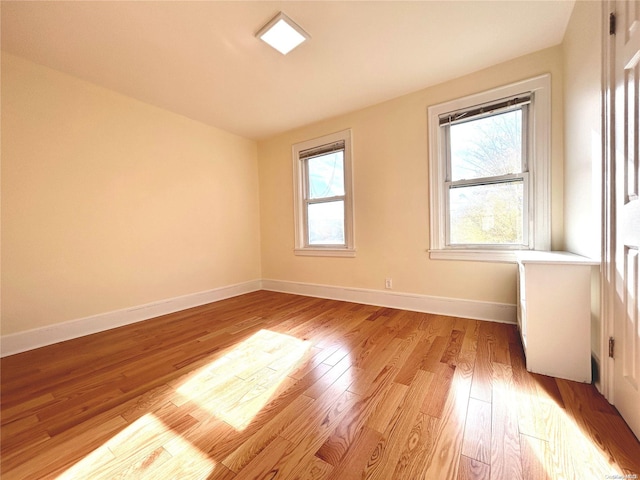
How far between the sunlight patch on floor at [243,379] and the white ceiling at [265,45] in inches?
97.5

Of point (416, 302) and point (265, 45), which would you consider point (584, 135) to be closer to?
point (416, 302)

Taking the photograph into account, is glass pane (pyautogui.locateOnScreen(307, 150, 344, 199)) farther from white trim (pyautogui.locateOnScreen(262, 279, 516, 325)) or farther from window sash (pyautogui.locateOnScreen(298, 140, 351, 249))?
white trim (pyautogui.locateOnScreen(262, 279, 516, 325))

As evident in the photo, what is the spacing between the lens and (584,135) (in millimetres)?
1576

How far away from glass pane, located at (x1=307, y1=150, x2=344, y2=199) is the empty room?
4 centimetres

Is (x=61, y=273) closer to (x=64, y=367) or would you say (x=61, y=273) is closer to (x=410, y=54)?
(x=64, y=367)

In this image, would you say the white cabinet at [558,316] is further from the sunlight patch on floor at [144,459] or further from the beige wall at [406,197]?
the sunlight patch on floor at [144,459]

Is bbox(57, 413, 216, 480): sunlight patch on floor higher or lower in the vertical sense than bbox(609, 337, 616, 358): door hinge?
→ lower

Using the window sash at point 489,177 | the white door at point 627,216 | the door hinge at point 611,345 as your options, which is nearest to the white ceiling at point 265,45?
the window sash at point 489,177

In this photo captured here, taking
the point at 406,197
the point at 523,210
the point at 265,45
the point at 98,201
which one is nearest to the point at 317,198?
the point at 406,197

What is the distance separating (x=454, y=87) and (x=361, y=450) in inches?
122

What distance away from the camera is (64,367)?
176 cm

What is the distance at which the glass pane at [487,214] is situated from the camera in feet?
7.44

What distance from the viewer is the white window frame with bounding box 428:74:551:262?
208cm

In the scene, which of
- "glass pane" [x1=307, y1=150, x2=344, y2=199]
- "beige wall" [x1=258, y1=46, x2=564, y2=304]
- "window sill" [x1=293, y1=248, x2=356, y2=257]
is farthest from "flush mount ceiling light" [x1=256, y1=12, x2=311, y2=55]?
"window sill" [x1=293, y1=248, x2=356, y2=257]
